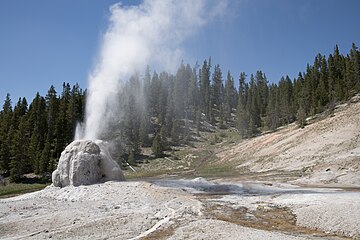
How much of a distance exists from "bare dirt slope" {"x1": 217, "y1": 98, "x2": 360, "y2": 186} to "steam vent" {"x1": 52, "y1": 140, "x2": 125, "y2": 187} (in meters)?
21.7

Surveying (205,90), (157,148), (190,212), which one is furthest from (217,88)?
(190,212)

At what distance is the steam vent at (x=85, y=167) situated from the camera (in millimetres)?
30342

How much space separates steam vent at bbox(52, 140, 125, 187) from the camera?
99.5ft

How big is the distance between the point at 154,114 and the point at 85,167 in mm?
93079

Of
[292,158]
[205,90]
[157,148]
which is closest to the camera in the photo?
[292,158]

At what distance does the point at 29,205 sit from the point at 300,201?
1929cm

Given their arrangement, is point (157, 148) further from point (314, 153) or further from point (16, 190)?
point (314, 153)

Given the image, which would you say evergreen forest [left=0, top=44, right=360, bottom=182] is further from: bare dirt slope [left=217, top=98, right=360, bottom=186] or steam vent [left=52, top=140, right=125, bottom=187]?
steam vent [left=52, top=140, right=125, bottom=187]

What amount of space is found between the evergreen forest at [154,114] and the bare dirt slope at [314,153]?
10364 mm

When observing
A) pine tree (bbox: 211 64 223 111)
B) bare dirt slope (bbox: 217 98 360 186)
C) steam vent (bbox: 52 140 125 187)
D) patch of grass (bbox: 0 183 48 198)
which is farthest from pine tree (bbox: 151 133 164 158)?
pine tree (bbox: 211 64 223 111)

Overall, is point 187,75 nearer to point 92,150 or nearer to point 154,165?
point 154,165

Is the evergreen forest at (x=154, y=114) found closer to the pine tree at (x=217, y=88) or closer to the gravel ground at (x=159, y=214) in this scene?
the pine tree at (x=217, y=88)

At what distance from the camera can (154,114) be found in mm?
123312

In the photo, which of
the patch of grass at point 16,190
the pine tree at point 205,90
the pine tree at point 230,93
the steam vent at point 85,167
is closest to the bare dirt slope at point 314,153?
the steam vent at point 85,167
